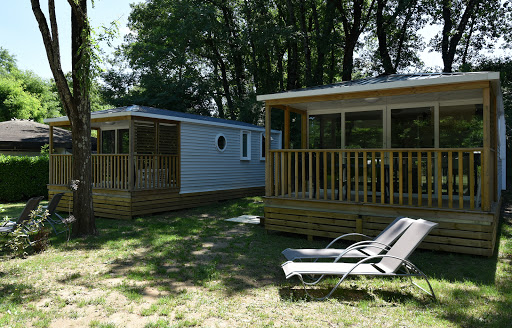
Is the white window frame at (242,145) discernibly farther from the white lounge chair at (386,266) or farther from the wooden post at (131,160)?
the white lounge chair at (386,266)

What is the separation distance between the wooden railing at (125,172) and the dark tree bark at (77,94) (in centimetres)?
215

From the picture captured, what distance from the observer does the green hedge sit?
41.4ft

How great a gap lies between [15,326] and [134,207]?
609 cm

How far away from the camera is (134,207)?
9.10m

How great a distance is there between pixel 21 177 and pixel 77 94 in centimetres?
843

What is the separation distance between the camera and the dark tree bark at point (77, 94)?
650cm

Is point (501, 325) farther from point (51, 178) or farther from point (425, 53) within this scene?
point (425, 53)

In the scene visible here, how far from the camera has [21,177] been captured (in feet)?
42.7

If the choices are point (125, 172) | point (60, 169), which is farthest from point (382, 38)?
point (60, 169)

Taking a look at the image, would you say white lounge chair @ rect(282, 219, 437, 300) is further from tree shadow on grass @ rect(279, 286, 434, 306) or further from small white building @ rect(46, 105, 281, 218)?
small white building @ rect(46, 105, 281, 218)

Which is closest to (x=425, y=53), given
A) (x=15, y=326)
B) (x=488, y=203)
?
(x=488, y=203)

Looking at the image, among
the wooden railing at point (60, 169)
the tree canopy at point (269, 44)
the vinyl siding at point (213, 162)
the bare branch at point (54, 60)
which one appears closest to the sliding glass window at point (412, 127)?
the vinyl siding at point (213, 162)

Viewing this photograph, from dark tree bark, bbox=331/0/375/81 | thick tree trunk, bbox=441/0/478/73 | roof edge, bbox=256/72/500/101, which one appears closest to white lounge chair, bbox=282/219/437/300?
roof edge, bbox=256/72/500/101

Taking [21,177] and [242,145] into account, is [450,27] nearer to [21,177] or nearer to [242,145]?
[242,145]
